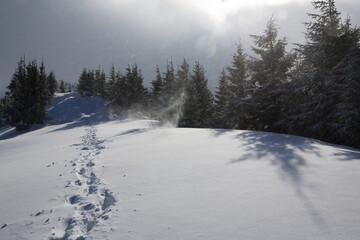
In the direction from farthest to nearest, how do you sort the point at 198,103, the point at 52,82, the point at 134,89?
the point at 52,82 → the point at 134,89 → the point at 198,103

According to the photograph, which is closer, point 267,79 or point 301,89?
point 301,89

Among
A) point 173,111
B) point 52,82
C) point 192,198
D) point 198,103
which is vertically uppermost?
point 52,82

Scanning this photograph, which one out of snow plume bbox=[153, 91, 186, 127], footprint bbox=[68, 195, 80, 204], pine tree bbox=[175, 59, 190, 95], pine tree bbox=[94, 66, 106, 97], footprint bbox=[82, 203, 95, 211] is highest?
pine tree bbox=[94, 66, 106, 97]

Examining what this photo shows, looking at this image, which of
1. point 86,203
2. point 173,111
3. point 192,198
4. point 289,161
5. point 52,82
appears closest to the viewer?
point 192,198

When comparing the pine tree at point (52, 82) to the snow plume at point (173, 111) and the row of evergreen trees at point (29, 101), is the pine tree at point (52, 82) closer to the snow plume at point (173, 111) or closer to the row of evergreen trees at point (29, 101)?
the row of evergreen trees at point (29, 101)

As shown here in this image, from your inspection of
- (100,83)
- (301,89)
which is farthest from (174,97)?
(100,83)

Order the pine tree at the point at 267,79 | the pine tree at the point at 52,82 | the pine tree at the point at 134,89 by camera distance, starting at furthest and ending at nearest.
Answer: the pine tree at the point at 52,82, the pine tree at the point at 134,89, the pine tree at the point at 267,79

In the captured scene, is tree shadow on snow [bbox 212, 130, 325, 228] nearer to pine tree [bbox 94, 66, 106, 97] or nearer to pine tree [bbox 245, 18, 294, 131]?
pine tree [bbox 245, 18, 294, 131]

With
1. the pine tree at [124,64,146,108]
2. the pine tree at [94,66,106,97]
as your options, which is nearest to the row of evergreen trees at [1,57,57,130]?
the pine tree at [124,64,146,108]

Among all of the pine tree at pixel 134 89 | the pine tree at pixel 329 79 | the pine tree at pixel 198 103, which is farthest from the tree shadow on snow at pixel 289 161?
the pine tree at pixel 134 89

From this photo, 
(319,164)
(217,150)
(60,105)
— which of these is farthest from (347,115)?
(60,105)

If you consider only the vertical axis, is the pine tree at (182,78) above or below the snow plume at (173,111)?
above

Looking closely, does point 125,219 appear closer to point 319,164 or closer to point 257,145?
point 319,164

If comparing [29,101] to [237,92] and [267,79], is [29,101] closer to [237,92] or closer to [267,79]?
[237,92]
